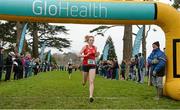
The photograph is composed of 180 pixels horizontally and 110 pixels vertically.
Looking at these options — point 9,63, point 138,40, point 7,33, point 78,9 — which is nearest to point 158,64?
point 78,9

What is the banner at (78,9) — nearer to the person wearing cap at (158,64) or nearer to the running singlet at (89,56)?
the person wearing cap at (158,64)

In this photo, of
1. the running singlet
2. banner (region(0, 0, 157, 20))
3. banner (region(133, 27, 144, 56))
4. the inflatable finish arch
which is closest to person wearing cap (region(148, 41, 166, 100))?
the inflatable finish arch

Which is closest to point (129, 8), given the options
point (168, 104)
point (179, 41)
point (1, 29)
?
point (179, 41)

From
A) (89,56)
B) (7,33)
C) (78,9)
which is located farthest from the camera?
(7,33)

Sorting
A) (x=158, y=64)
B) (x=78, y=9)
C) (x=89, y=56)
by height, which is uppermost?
(x=78, y=9)

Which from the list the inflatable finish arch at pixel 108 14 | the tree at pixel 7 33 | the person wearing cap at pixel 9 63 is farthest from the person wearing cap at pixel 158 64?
the tree at pixel 7 33

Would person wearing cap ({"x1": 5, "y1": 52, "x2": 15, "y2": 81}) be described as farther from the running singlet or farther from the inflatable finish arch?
the running singlet

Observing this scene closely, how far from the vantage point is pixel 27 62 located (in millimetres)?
29547

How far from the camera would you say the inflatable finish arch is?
13.3 meters

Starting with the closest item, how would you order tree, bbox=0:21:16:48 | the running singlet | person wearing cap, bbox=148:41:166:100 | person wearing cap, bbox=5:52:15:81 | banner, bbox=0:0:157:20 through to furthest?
the running singlet, banner, bbox=0:0:157:20, person wearing cap, bbox=148:41:166:100, person wearing cap, bbox=5:52:15:81, tree, bbox=0:21:16:48

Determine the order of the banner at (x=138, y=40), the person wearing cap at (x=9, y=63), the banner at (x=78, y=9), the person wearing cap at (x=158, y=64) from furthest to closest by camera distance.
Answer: the banner at (x=138, y=40) → the person wearing cap at (x=9, y=63) → the person wearing cap at (x=158, y=64) → the banner at (x=78, y=9)

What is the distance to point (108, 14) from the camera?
13562 mm

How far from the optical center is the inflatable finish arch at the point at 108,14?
1334 cm

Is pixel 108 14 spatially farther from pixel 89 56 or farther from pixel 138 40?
pixel 138 40
